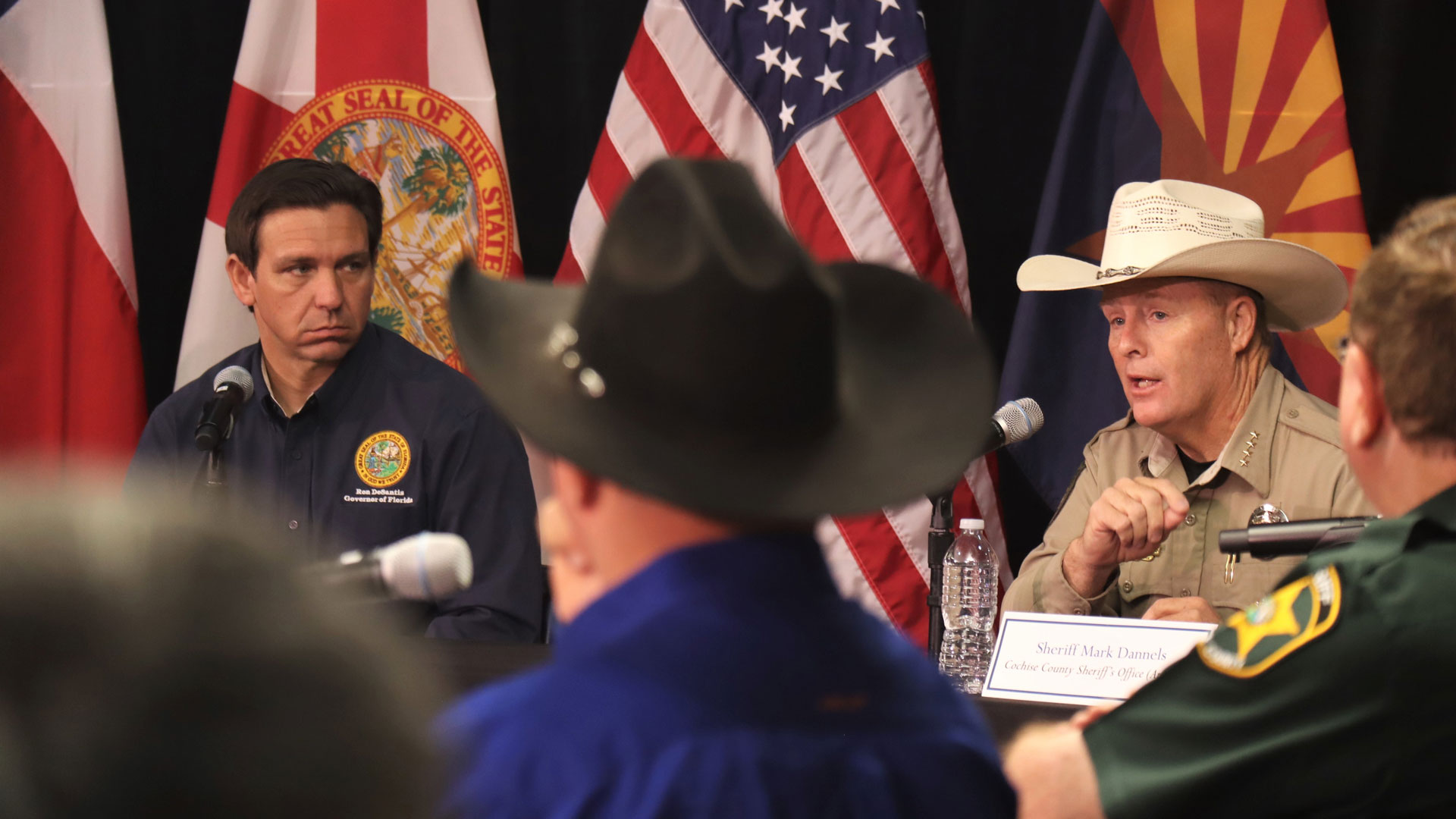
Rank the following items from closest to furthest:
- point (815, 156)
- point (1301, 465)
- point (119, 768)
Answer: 1. point (119, 768)
2. point (1301, 465)
3. point (815, 156)

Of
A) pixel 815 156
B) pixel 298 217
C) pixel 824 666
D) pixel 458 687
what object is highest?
pixel 815 156

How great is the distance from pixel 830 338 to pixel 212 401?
176cm

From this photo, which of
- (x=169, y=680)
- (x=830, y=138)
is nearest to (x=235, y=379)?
(x=830, y=138)

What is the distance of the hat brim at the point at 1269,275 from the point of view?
8.45 ft

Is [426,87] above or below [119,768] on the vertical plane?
above

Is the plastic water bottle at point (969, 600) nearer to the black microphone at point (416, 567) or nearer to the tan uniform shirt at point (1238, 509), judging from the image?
the tan uniform shirt at point (1238, 509)

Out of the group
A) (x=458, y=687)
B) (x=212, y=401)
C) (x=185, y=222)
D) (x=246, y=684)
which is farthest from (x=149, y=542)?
(x=185, y=222)

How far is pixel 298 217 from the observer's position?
2.92 meters

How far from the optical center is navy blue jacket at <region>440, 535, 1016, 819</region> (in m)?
0.73

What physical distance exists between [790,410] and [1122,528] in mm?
1610

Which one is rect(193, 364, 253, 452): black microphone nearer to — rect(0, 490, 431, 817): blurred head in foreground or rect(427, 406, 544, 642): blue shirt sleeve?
rect(427, 406, 544, 642): blue shirt sleeve

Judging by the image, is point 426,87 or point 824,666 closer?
point 824,666

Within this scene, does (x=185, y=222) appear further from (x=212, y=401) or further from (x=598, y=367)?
(x=598, y=367)

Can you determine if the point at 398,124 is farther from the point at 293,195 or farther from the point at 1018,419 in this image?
the point at 1018,419
